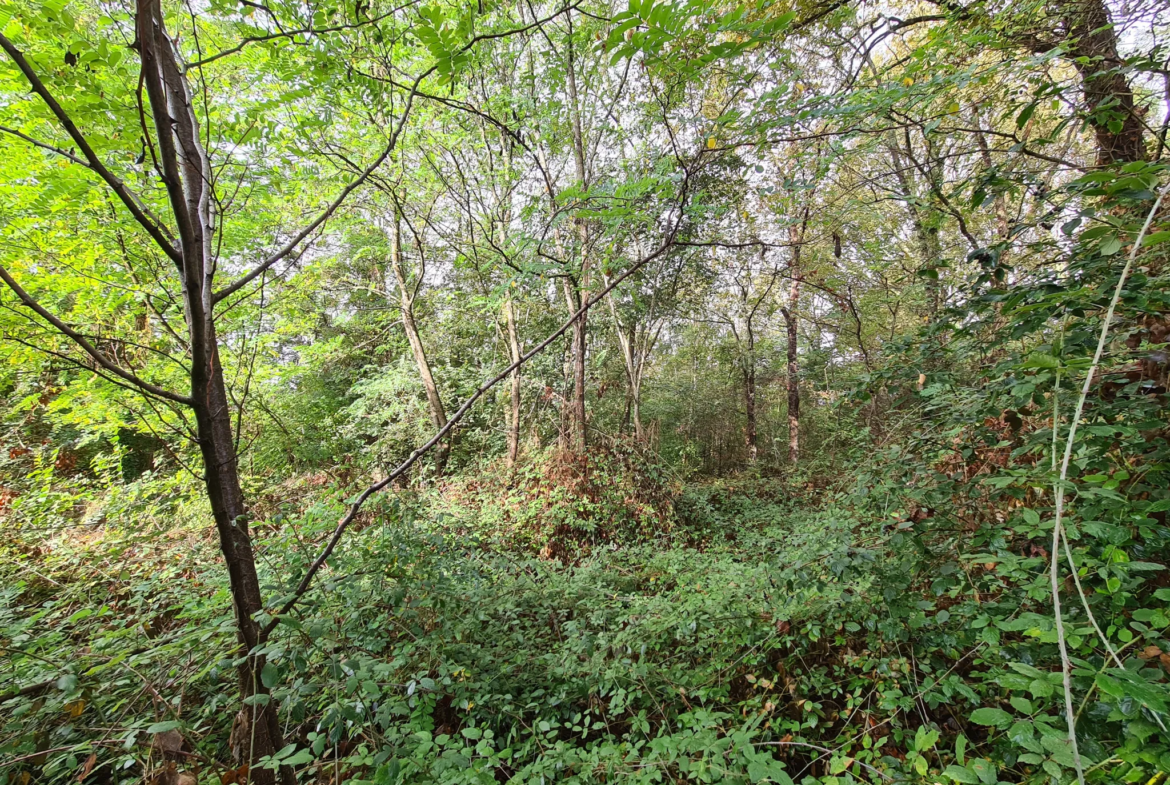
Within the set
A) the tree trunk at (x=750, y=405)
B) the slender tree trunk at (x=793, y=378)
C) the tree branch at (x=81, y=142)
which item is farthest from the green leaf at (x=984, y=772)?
the tree trunk at (x=750, y=405)

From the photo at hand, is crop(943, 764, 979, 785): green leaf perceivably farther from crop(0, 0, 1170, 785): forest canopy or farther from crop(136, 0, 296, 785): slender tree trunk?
crop(136, 0, 296, 785): slender tree trunk

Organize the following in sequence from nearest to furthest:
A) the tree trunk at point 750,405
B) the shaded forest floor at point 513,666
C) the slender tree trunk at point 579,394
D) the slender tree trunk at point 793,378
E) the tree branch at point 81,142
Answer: the tree branch at point 81,142
the shaded forest floor at point 513,666
the slender tree trunk at point 579,394
the slender tree trunk at point 793,378
the tree trunk at point 750,405

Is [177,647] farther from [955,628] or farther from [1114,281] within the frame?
[1114,281]

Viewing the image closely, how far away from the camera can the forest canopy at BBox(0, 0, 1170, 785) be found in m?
1.21

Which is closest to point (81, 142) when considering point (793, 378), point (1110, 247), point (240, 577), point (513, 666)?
point (240, 577)

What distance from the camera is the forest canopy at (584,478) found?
1.21m

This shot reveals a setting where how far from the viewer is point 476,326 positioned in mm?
8867

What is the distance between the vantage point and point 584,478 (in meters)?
5.78

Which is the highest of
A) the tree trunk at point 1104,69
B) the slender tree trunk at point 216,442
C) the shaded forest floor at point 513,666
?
the tree trunk at point 1104,69

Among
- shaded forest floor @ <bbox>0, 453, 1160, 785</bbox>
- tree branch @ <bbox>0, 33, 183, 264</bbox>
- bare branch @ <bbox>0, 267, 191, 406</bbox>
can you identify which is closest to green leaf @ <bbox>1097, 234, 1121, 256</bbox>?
shaded forest floor @ <bbox>0, 453, 1160, 785</bbox>

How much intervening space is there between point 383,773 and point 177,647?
789mm

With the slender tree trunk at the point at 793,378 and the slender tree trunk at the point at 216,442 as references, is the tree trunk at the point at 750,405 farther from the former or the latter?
the slender tree trunk at the point at 216,442

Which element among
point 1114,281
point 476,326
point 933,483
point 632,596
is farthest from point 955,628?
point 476,326

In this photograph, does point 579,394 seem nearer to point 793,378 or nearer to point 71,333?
point 71,333
